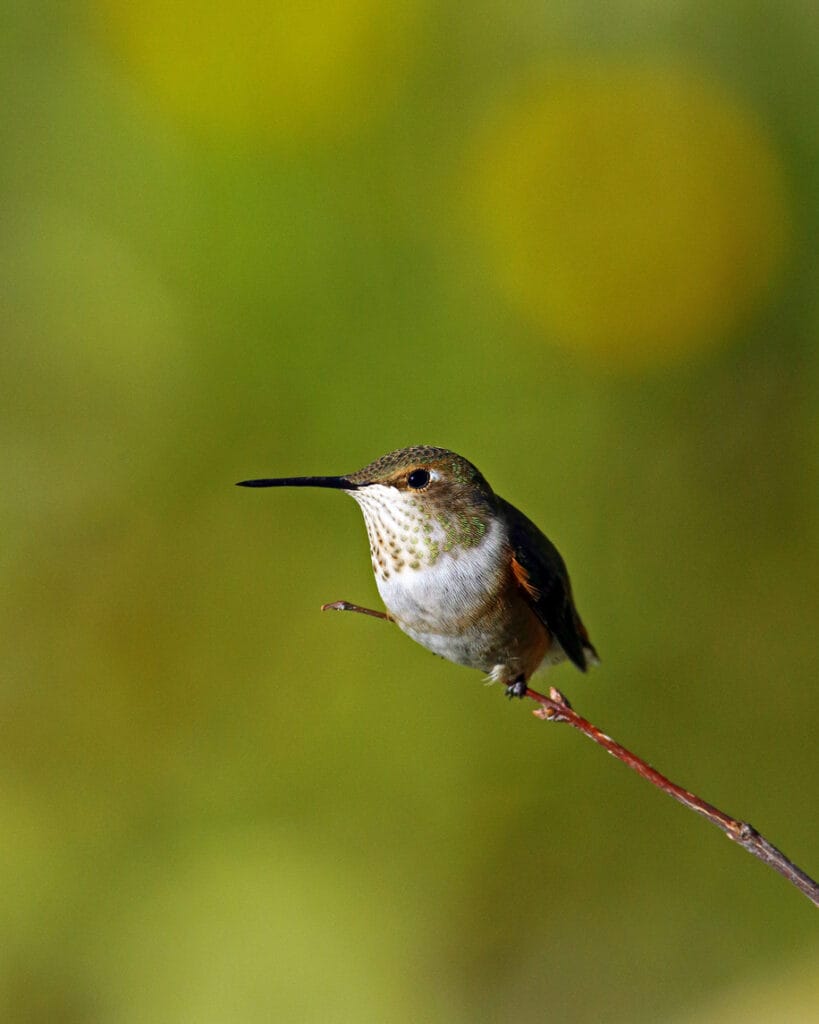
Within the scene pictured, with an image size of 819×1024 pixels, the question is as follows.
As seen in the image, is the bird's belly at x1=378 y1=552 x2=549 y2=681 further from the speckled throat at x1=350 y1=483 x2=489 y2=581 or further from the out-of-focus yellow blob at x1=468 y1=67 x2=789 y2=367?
the out-of-focus yellow blob at x1=468 y1=67 x2=789 y2=367

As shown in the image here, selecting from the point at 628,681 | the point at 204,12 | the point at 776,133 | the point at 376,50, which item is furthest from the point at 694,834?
the point at 204,12

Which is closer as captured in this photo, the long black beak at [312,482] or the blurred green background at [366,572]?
the long black beak at [312,482]

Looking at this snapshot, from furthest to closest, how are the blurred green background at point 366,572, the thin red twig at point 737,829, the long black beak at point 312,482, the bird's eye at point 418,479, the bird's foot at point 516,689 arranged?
the blurred green background at point 366,572
the bird's foot at point 516,689
the bird's eye at point 418,479
the long black beak at point 312,482
the thin red twig at point 737,829

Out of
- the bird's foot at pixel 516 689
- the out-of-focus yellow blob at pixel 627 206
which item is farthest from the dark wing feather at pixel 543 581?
the out-of-focus yellow blob at pixel 627 206

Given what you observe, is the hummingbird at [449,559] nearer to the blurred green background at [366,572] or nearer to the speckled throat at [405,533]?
the speckled throat at [405,533]

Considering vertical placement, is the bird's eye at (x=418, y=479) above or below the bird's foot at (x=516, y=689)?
above

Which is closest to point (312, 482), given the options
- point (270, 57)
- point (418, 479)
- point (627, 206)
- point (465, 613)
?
point (418, 479)

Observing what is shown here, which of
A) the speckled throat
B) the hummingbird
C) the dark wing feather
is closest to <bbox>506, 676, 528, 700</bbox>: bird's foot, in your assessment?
the hummingbird

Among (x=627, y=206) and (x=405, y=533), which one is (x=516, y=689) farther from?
(x=627, y=206)
